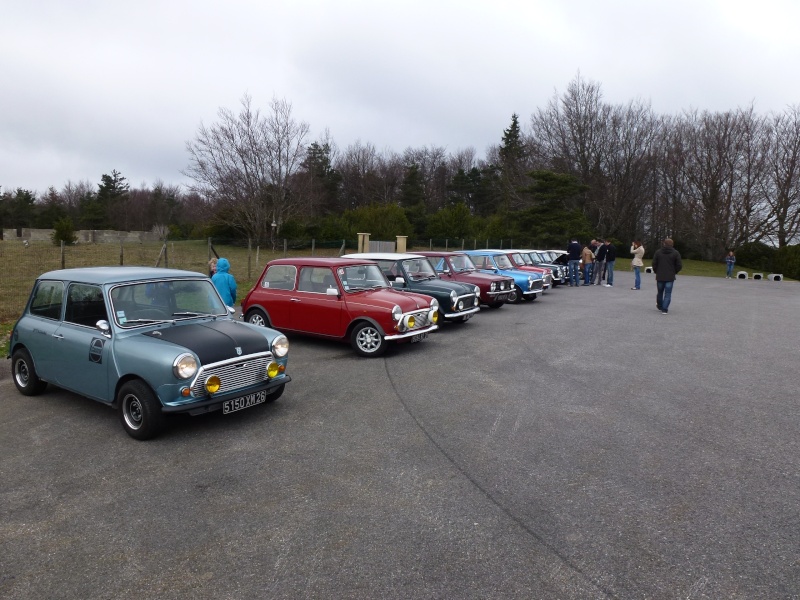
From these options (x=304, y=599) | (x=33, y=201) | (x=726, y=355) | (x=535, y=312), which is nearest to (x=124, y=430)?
(x=304, y=599)

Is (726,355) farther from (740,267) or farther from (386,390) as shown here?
(740,267)

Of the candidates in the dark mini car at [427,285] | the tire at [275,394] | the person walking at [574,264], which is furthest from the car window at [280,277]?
the person walking at [574,264]

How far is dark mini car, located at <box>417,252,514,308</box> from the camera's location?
14.1 m

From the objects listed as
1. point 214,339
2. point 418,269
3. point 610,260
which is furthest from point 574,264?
point 214,339

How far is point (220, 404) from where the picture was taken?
5.34m

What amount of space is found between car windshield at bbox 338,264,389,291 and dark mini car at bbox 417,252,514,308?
152 inches

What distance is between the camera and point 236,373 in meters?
5.52

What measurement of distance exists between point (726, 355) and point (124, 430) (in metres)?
9.17

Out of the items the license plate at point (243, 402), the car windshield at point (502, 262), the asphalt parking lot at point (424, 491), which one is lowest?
the asphalt parking lot at point (424, 491)

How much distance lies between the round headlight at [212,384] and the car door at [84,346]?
112 cm

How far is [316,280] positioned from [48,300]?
4174 millimetres

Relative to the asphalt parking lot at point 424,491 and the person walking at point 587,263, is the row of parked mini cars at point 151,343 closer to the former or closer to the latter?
the asphalt parking lot at point 424,491

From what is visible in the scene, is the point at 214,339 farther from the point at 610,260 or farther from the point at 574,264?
the point at 610,260

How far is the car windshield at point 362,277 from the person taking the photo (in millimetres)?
9484
